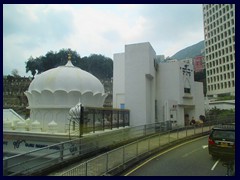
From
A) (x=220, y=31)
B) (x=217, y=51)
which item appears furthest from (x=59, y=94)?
(x=220, y=31)

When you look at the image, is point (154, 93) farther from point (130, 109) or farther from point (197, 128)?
point (197, 128)

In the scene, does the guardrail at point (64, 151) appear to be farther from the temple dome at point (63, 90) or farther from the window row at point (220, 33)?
the window row at point (220, 33)

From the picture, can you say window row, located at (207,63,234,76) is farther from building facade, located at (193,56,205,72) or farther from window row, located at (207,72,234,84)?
building facade, located at (193,56,205,72)

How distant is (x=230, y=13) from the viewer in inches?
2707

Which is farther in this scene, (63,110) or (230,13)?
(230,13)

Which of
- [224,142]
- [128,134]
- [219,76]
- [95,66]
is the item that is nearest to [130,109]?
[128,134]

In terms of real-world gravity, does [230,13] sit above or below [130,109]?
above

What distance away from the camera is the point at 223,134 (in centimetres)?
1174

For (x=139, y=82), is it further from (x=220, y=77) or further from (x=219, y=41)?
(x=219, y=41)

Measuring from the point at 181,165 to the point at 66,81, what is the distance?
12.8 meters

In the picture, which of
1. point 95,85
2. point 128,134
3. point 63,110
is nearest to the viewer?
point 128,134

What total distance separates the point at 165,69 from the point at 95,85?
31.1 feet

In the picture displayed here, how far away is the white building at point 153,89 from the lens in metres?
24.0
